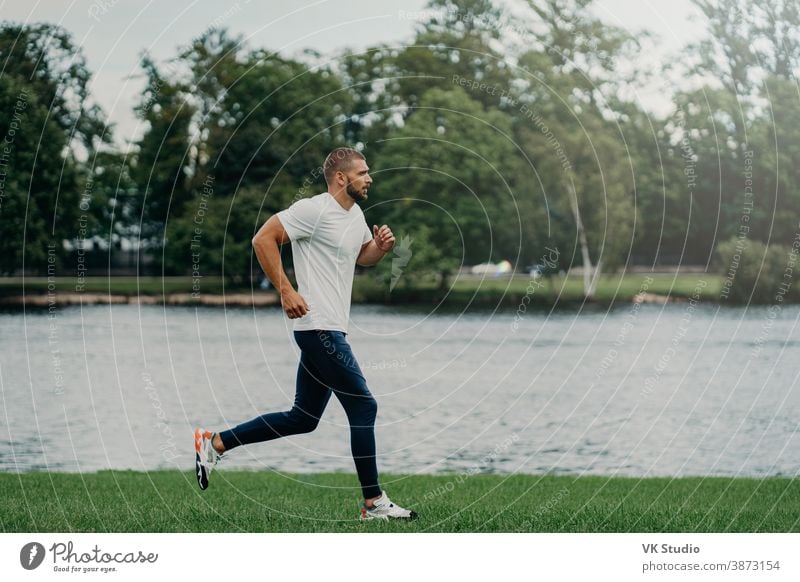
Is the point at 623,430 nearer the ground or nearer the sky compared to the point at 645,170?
nearer the ground

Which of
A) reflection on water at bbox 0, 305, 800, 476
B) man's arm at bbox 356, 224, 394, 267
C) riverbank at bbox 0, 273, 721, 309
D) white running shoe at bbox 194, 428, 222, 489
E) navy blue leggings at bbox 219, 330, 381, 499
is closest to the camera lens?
navy blue leggings at bbox 219, 330, 381, 499

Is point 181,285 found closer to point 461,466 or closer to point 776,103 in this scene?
point 776,103

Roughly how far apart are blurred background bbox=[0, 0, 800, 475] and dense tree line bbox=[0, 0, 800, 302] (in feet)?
0.56

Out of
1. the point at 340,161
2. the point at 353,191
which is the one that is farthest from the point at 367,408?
the point at 340,161

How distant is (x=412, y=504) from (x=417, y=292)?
40244 mm

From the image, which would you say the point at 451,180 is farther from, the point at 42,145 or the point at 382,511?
the point at 382,511

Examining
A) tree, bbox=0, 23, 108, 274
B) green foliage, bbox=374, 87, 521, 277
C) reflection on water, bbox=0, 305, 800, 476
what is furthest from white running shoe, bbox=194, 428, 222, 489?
green foliage, bbox=374, 87, 521, 277

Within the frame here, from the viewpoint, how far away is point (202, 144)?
50.9m

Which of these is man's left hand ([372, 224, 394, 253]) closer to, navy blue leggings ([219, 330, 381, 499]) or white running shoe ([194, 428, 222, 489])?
navy blue leggings ([219, 330, 381, 499])

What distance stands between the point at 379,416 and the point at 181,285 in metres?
30.3

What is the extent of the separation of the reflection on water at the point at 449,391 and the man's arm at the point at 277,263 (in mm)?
6190

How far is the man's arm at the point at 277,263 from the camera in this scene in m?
8.40

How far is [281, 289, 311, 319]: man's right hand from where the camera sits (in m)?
8.38
